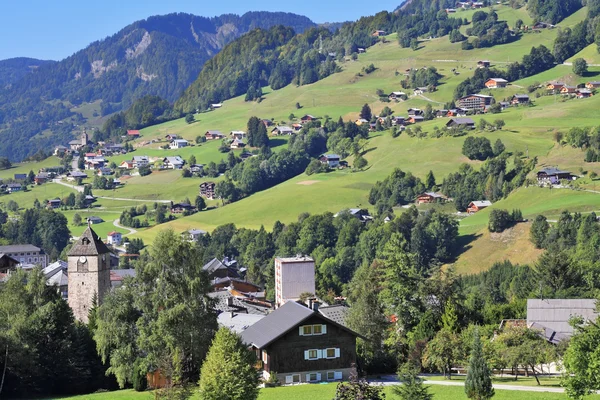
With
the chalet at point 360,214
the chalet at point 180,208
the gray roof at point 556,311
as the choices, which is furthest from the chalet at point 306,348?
the chalet at point 180,208

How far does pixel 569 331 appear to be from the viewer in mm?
69625

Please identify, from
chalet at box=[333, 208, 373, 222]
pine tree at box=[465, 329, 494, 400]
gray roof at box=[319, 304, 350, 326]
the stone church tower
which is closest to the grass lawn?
pine tree at box=[465, 329, 494, 400]

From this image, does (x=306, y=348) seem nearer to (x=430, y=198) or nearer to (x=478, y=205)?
(x=478, y=205)

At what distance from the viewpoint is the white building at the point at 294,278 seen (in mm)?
106206

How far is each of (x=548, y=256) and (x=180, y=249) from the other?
50.9 metres

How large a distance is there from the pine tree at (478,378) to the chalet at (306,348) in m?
14.5

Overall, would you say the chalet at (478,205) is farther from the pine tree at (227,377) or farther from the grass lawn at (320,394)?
the pine tree at (227,377)

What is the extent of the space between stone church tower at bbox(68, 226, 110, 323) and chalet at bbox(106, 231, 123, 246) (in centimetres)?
8371

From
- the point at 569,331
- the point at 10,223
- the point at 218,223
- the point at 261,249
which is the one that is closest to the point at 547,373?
the point at 569,331

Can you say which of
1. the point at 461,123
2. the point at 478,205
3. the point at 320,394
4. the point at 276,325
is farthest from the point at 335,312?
the point at 461,123

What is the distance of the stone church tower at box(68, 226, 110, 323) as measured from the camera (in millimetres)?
78500

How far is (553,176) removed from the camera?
147875 millimetres

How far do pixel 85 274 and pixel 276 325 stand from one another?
2501 cm

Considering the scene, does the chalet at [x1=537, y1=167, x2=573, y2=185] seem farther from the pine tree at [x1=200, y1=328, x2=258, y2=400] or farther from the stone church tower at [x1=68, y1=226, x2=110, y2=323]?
the pine tree at [x1=200, y1=328, x2=258, y2=400]
